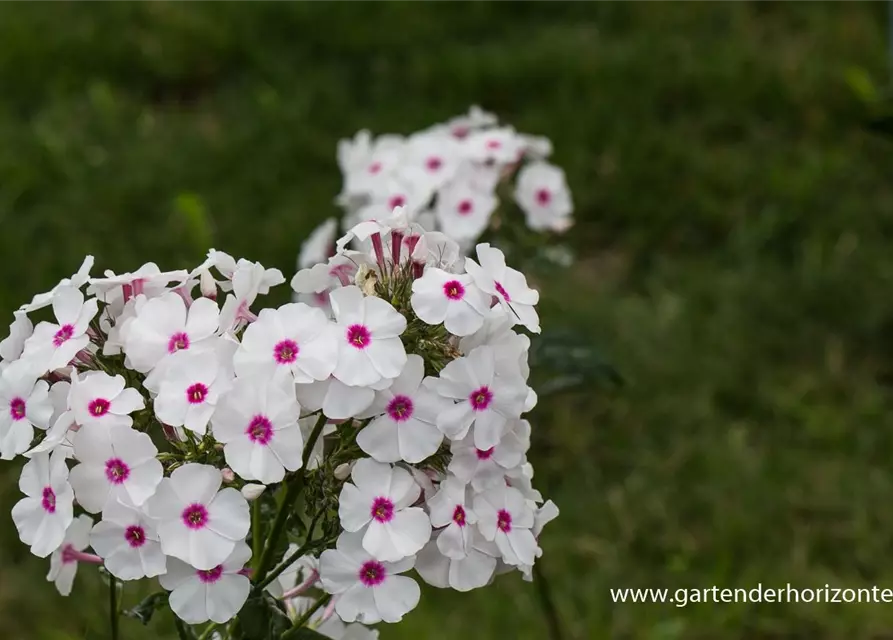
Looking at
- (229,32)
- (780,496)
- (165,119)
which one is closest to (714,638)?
(780,496)

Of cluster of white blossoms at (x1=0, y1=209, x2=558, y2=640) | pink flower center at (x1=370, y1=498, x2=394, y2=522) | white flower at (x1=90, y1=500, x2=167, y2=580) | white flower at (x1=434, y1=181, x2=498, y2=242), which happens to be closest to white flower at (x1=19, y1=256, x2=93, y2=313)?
cluster of white blossoms at (x1=0, y1=209, x2=558, y2=640)

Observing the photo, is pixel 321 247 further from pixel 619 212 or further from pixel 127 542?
pixel 619 212

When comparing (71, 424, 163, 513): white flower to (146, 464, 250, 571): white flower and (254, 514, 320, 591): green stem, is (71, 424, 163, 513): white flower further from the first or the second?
(254, 514, 320, 591): green stem

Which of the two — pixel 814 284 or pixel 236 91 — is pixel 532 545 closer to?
pixel 814 284

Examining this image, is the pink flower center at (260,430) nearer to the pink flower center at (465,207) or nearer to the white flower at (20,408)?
the white flower at (20,408)

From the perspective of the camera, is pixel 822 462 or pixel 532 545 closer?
pixel 532 545

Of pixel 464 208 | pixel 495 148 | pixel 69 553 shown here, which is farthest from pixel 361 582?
pixel 495 148
